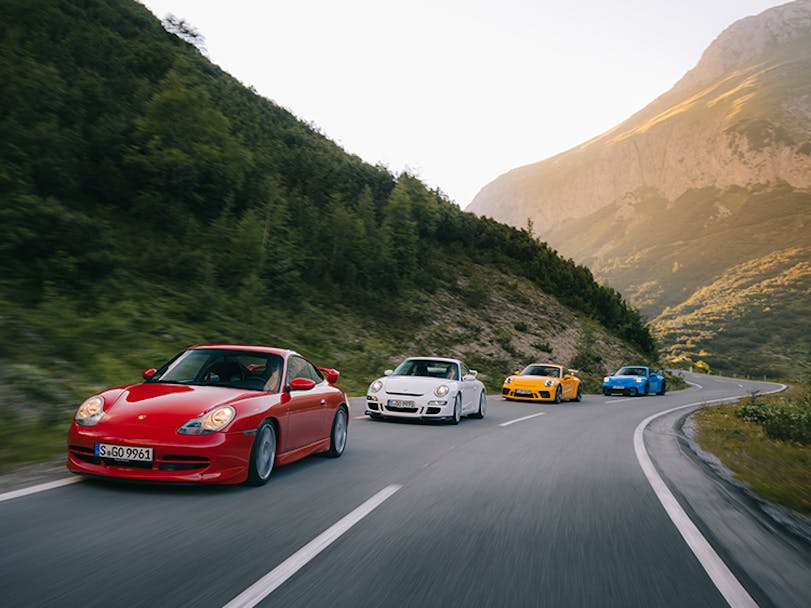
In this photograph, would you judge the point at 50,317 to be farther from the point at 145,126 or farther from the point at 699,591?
the point at 699,591

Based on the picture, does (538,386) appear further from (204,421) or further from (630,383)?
(204,421)

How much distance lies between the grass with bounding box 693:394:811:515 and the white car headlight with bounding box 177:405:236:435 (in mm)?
5393

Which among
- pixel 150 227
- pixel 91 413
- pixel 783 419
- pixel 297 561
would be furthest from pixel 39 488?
pixel 150 227

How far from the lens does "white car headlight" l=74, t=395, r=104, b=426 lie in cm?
610

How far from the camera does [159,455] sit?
19.4 feet

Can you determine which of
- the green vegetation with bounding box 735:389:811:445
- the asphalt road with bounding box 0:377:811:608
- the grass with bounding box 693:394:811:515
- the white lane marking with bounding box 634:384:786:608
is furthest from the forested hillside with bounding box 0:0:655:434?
the green vegetation with bounding box 735:389:811:445

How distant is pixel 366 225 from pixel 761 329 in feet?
279

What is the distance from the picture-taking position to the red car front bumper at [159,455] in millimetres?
5902

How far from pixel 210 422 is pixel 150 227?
2004cm

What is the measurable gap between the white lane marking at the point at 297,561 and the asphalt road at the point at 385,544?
0.02 meters

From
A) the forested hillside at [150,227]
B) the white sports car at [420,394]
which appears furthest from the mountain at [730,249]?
the white sports car at [420,394]

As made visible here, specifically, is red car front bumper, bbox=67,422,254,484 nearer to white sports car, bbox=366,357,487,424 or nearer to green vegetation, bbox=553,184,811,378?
white sports car, bbox=366,357,487,424

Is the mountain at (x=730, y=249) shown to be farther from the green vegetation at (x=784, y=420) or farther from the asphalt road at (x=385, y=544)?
the asphalt road at (x=385, y=544)

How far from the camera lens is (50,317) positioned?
14.8m
